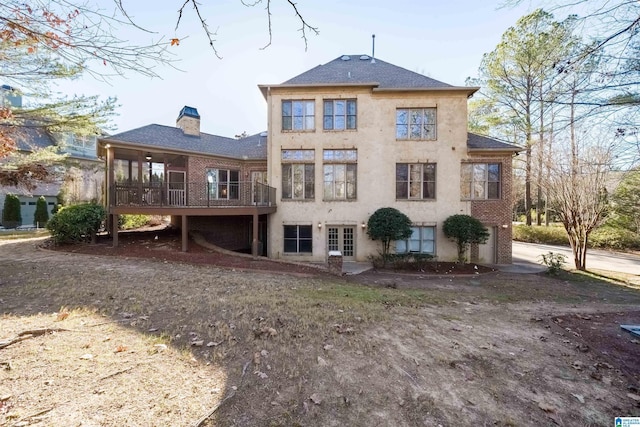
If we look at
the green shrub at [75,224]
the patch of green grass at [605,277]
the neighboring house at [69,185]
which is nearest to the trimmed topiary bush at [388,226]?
the patch of green grass at [605,277]

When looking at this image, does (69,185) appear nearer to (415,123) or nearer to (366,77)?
(366,77)

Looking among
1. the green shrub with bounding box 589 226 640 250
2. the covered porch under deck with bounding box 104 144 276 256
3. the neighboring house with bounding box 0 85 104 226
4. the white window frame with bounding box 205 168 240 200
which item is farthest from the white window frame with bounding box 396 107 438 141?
the neighboring house with bounding box 0 85 104 226

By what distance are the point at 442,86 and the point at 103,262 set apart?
51.2ft

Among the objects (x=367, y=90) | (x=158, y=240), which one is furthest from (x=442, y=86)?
(x=158, y=240)

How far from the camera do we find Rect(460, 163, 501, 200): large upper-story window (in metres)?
13.6

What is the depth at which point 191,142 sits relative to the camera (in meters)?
15.2

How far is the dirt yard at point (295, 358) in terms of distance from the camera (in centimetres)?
261

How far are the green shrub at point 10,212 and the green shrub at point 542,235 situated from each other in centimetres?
3972

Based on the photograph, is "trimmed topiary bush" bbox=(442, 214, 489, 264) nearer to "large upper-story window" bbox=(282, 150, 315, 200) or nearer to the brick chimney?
"large upper-story window" bbox=(282, 150, 315, 200)

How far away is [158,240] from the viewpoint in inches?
527

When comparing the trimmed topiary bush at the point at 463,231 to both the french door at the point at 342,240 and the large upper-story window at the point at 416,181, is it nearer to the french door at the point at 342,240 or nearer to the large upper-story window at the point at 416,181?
the large upper-story window at the point at 416,181

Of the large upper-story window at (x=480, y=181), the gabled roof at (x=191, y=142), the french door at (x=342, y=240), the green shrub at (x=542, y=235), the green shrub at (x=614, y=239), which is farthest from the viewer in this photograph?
the green shrub at (x=542, y=235)

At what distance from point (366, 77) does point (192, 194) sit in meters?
10.7

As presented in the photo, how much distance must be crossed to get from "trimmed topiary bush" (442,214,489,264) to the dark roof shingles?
6385mm
